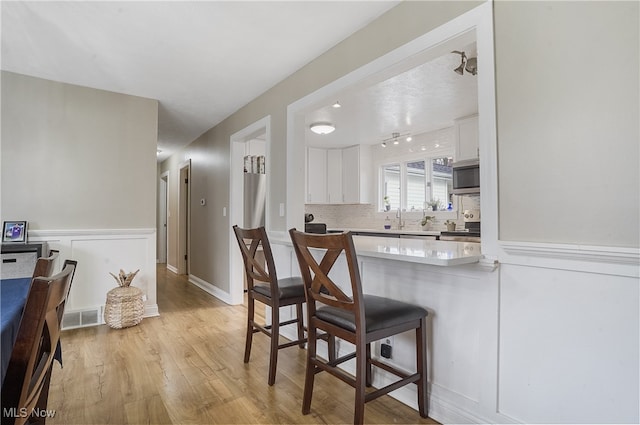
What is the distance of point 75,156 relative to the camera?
3307 mm

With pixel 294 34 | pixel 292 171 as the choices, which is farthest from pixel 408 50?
pixel 292 171

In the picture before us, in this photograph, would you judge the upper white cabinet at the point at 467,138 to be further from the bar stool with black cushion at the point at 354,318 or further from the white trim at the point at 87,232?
the white trim at the point at 87,232

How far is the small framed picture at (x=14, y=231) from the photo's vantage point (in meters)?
2.89

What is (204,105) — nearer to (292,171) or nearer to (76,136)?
(76,136)

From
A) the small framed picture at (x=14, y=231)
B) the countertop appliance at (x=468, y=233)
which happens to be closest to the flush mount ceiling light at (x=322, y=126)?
the countertop appliance at (x=468, y=233)

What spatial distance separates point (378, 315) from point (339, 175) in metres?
4.93

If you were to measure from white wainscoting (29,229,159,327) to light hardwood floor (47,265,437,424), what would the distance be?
30 cm

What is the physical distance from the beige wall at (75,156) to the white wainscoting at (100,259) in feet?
0.27

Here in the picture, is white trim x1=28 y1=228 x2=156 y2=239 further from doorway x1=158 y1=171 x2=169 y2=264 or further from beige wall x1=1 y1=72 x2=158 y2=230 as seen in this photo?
doorway x1=158 y1=171 x2=169 y2=264

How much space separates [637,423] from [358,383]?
3.21ft

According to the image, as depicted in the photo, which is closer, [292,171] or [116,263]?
[292,171]

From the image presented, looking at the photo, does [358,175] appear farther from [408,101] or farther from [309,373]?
[309,373]

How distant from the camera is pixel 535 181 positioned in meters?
1.40

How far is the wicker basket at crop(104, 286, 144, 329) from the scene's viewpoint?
318 centimetres
